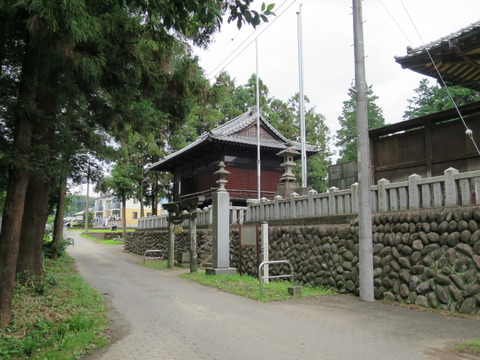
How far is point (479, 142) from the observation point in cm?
915

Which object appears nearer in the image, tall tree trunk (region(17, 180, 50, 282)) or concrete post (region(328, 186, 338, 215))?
tall tree trunk (region(17, 180, 50, 282))

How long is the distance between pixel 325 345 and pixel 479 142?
671cm

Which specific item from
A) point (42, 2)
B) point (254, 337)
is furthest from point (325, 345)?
point (42, 2)

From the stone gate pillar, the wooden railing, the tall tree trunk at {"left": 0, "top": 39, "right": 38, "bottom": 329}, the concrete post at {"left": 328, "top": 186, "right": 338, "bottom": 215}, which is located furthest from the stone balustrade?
the tall tree trunk at {"left": 0, "top": 39, "right": 38, "bottom": 329}

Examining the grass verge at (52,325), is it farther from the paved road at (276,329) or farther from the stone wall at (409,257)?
the stone wall at (409,257)

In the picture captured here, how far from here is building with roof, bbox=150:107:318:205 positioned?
74.1ft

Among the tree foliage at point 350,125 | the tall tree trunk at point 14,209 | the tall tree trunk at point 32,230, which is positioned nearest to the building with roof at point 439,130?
the tall tree trunk at point 14,209

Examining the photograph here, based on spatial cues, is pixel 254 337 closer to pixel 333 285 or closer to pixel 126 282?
pixel 333 285

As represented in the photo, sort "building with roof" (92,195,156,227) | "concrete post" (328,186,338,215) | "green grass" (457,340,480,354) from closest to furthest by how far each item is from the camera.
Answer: "green grass" (457,340,480,354) → "concrete post" (328,186,338,215) → "building with roof" (92,195,156,227)

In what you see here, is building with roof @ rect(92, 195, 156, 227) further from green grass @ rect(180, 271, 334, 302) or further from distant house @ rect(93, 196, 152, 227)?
green grass @ rect(180, 271, 334, 302)

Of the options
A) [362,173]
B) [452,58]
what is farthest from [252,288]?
[452,58]

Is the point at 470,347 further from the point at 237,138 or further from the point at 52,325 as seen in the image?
the point at 237,138

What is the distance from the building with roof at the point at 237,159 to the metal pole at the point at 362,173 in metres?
12.9

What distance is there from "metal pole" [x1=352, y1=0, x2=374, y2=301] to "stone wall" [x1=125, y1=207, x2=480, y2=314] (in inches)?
18.1
